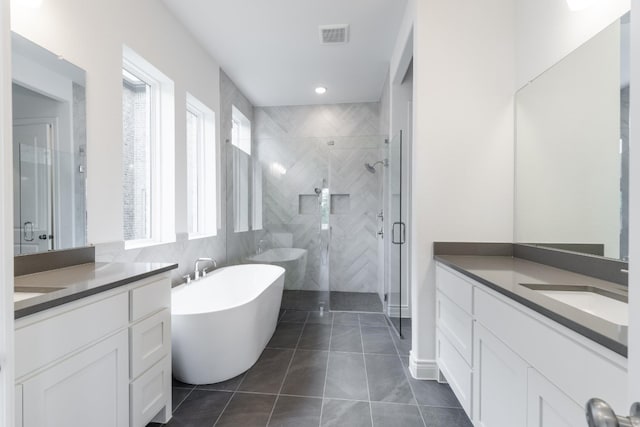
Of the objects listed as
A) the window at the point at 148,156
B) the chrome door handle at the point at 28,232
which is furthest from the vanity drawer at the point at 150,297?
the window at the point at 148,156

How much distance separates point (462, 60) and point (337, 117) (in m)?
2.48

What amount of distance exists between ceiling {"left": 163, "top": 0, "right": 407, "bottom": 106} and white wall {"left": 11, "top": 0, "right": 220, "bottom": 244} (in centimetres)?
41

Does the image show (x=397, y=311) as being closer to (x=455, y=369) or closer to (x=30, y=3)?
(x=455, y=369)

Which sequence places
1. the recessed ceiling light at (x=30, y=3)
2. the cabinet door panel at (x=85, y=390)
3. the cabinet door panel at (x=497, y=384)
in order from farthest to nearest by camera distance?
1. the recessed ceiling light at (x=30, y=3)
2. the cabinet door panel at (x=497, y=384)
3. the cabinet door panel at (x=85, y=390)

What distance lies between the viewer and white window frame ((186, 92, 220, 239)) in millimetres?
3186

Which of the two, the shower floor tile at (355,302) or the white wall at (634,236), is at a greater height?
the white wall at (634,236)

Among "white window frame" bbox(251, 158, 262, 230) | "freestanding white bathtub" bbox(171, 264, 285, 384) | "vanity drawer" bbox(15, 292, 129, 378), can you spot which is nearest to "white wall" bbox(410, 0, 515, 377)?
"freestanding white bathtub" bbox(171, 264, 285, 384)

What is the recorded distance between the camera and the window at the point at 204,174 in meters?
3.13

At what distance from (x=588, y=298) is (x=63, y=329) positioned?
1984mm

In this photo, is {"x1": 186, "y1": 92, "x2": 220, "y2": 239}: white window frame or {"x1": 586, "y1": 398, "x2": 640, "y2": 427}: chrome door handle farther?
{"x1": 186, "y1": 92, "x2": 220, "y2": 239}: white window frame

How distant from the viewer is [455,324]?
1707 millimetres

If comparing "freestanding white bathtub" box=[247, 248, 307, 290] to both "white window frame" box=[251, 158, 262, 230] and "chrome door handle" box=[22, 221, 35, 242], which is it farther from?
"chrome door handle" box=[22, 221, 35, 242]

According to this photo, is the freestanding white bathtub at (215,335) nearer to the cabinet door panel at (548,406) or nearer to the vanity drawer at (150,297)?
the vanity drawer at (150,297)

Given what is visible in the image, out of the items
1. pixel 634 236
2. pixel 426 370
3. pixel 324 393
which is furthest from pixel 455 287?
pixel 634 236
